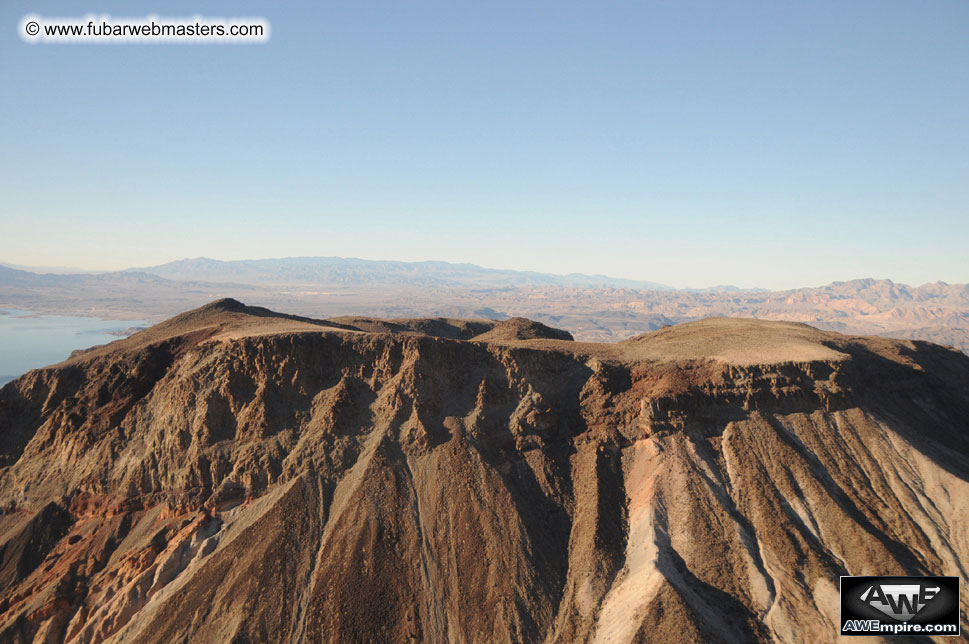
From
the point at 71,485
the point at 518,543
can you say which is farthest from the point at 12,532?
the point at 518,543

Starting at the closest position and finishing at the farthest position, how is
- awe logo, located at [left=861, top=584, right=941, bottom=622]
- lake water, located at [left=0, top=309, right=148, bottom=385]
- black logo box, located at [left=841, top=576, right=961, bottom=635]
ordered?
1. black logo box, located at [left=841, top=576, right=961, bottom=635]
2. awe logo, located at [left=861, top=584, right=941, bottom=622]
3. lake water, located at [left=0, top=309, right=148, bottom=385]

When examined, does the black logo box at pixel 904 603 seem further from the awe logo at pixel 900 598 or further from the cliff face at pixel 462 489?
the cliff face at pixel 462 489

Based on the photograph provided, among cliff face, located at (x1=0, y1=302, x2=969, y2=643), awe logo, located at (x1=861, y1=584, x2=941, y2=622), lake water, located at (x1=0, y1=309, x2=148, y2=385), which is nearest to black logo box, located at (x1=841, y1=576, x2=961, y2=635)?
awe logo, located at (x1=861, y1=584, x2=941, y2=622)

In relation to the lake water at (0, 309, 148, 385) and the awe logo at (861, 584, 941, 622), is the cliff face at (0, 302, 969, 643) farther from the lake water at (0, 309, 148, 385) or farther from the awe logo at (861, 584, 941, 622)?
the lake water at (0, 309, 148, 385)

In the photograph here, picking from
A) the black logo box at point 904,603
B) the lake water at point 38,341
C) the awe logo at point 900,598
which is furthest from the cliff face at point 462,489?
the lake water at point 38,341

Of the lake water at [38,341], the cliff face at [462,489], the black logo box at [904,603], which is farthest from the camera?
the lake water at [38,341]

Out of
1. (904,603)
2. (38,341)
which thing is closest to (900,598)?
(904,603)

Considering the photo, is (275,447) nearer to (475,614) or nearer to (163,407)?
(163,407)
